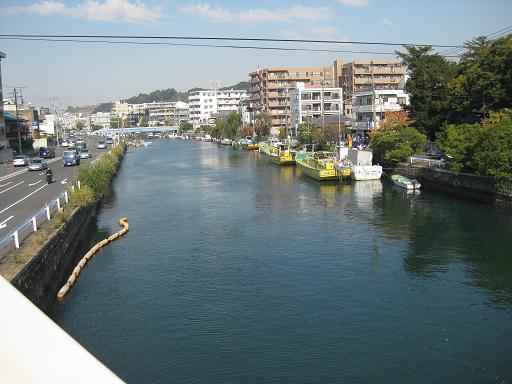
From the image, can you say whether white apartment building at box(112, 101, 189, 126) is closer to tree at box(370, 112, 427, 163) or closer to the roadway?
the roadway

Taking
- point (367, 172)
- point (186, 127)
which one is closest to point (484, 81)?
point (367, 172)

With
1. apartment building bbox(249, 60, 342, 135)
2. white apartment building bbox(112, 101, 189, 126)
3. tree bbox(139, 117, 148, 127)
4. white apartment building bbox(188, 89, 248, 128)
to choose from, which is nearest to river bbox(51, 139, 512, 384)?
apartment building bbox(249, 60, 342, 135)

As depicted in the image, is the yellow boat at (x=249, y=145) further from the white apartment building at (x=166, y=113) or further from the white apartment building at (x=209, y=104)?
the white apartment building at (x=166, y=113)

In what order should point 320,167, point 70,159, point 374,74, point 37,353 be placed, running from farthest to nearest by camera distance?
1. point 374,74
2. point 70,159
3. point 320,167
4. point 37,353

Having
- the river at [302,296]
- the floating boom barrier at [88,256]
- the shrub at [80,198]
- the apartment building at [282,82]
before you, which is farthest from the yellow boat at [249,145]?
the shrub at [80,198]

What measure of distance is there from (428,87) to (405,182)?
970 centimetres

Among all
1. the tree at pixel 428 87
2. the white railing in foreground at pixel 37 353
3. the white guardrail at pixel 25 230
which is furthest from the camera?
the tree at pixel 428 87

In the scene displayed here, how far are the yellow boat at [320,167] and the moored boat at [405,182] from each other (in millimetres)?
4034

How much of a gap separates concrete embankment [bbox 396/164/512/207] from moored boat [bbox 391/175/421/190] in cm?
76

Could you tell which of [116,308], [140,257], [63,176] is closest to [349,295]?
[116,308]

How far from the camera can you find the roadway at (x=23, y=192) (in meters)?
16.7

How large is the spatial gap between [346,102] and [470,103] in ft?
136

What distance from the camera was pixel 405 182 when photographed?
93.7ft

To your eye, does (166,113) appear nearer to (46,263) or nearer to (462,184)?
(462,184)
